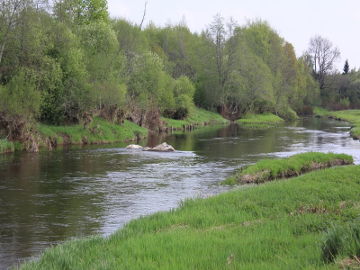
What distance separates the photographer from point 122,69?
63781 mm

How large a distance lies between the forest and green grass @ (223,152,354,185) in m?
21.7

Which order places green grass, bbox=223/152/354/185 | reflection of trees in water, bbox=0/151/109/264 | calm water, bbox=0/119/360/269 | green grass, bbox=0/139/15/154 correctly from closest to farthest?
1. reflection of trees in water, bbox=0/151/109/264
2. calm water, bbox=0/119/360/269
3. green grass, bbox=223/152/354/185
4. green grass, bbox=0/139/15/154

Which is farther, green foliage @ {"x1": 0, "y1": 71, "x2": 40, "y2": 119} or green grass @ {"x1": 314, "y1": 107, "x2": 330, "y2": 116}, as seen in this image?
green grass @ {"x1": 314, "y1": 107, "x2": 330, "y2": 116}

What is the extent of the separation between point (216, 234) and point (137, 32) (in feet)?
278

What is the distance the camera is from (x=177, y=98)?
8138 centimetres

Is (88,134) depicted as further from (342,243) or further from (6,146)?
(342,243)

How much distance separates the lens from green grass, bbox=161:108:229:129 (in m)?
76.9

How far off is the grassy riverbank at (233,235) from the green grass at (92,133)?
31609 millimetres

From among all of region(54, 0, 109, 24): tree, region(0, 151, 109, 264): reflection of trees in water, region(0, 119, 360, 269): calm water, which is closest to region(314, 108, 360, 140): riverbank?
region(0, 119, 360, 269): calm water

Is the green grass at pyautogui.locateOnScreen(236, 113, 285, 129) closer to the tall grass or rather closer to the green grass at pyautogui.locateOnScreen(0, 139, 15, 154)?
the green grass at pyautogui.locateOnScreen(0, 139, 15, 154)

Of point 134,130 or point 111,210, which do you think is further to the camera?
point 134,130

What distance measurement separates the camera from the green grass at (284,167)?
91.6 feet

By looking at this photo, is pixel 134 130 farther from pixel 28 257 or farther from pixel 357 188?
pixel 28 257

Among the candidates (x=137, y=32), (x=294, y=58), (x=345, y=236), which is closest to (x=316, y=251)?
(x=345, y=236)
